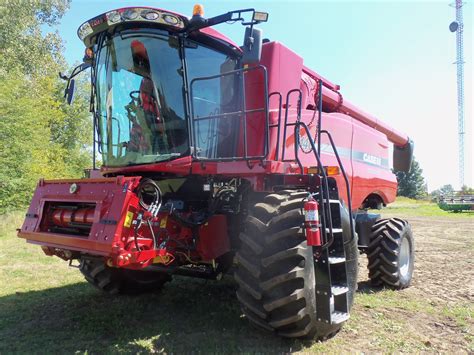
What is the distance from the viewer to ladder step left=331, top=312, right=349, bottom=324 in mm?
3662

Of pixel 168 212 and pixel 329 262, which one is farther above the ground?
pixel 168 212

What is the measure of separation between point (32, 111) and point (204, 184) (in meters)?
12.4

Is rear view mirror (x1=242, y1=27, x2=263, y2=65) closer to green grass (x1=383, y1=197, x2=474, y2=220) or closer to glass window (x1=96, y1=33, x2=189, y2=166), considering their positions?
glass window (x1=96, y1=33, x2=189, y2=166)

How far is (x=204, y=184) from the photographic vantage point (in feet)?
14.4

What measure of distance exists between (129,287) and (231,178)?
2178 millimetres

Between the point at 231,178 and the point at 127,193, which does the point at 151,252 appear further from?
the point at 231,178

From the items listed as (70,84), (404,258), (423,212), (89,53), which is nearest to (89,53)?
(89,53)

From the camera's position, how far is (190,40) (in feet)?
13.8

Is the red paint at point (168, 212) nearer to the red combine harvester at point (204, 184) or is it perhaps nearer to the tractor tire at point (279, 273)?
the red combine harvester at point (204, 184)

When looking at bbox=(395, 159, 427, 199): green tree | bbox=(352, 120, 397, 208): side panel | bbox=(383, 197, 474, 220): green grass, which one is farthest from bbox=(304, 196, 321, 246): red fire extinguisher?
bbox=(395, 159, 427, 199): green tree

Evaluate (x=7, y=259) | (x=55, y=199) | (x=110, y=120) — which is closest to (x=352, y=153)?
(x=110, y=120)

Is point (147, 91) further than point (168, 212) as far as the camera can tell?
Yes

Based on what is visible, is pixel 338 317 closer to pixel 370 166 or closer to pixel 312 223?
pixel 312 223

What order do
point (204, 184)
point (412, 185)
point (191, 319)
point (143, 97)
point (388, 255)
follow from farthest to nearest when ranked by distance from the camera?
point (412, 185) → point (388, 255) → point (191, 319) → point (204, 184) → point (143, 97)
